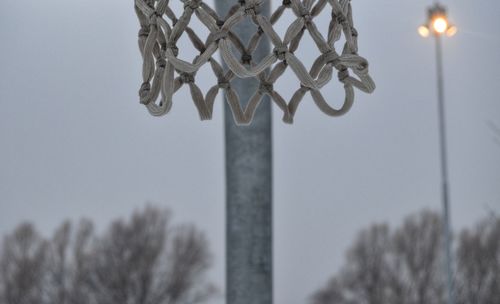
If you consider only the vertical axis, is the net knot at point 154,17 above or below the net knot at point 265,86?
above

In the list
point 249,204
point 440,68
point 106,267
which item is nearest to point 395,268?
point 106,267

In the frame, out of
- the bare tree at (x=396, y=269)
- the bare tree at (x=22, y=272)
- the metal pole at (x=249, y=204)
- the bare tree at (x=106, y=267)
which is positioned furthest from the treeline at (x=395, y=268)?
the metal pole at (x=249, y=204)

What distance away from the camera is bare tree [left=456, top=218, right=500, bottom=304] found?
1872 centimetres

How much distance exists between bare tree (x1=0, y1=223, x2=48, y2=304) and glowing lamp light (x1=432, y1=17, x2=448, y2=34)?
55.3 ft

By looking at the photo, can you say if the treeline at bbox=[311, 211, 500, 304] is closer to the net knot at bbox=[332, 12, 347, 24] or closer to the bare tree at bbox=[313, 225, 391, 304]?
the bare tree at bbox=[313, 225, 391, 304]

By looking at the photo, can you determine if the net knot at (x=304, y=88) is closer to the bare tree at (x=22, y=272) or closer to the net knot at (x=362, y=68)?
the net knot at (x=362, y=68)

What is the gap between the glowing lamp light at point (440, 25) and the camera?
31.4ft

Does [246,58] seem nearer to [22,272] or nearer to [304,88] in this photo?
[304,88]

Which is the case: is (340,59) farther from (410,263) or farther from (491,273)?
(410,263)

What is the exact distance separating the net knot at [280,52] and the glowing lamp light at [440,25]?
8.64m

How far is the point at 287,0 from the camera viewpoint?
4.78 feet

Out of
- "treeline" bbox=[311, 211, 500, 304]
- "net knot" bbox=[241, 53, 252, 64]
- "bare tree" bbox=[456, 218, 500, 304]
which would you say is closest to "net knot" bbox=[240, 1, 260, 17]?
"net knot" bbox=[241, 53, 252, 64]

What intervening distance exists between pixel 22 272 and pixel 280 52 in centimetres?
2342

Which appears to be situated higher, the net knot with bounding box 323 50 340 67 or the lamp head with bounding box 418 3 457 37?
the lamp head with bounding box 418 3 457 37
